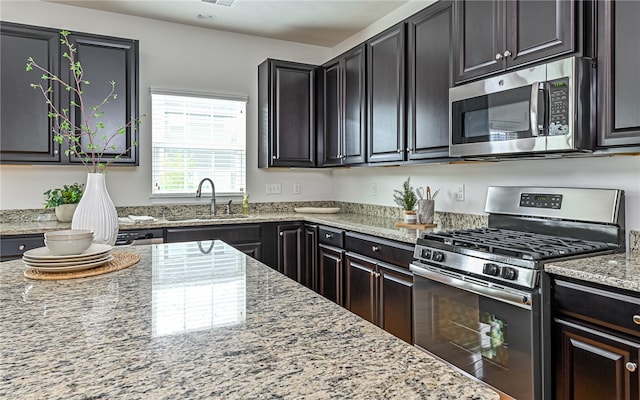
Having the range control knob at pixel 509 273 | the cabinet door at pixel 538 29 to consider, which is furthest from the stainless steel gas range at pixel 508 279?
the cabinet door at pixel 538 29

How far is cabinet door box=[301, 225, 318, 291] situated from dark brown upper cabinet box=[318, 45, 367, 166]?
66 centimetres

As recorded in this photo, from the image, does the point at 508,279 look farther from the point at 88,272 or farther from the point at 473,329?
the point at 88,272

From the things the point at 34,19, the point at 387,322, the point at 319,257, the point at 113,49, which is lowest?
the point at 387,322

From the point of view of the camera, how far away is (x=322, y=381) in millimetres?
648

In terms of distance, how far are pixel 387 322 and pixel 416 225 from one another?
2.28 feet

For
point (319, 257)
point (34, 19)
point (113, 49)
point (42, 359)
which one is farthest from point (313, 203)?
point (42, 359)

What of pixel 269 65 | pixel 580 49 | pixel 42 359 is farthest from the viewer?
pixel 269 65

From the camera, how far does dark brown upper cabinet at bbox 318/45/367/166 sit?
3447mm

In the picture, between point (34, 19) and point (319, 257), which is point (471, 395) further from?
point (34, 19)

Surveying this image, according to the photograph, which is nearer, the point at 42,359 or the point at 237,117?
the point at 42,359

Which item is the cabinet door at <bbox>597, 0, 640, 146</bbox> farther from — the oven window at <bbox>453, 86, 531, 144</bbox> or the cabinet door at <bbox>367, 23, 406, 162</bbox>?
the cabinet door at <bbox>367, 23, 406, 162</bbox>

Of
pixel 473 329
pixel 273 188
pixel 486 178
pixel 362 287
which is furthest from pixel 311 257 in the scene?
pixel 473 329

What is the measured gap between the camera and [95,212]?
1.56m

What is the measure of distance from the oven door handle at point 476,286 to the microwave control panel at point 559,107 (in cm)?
74
